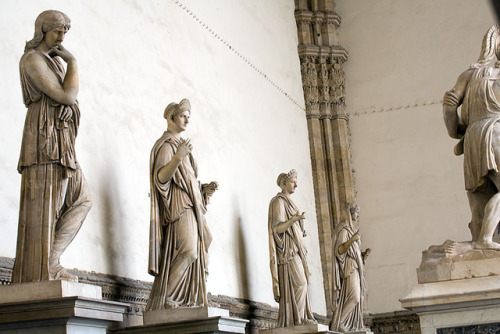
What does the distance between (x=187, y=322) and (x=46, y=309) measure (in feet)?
6.56

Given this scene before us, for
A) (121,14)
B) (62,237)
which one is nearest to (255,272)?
(121,14)

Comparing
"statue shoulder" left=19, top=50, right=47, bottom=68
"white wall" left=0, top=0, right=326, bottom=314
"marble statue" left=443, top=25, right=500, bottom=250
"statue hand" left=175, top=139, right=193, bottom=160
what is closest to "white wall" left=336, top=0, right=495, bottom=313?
"white wall" left=0, top=0, right=326, bottom=314

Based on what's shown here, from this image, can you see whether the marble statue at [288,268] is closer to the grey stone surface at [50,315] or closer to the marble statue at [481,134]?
the marble statue at [481,134]

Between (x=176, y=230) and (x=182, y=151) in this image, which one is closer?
(x=182, y=151)

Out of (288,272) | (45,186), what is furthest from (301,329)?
(45,186)

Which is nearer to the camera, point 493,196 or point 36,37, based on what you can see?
point 36,37

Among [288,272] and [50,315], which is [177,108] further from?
[50,315]

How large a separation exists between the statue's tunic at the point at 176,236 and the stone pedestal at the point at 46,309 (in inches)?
85.3

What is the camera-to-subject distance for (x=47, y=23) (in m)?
5.02

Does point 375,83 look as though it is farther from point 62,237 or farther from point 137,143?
point 62,237

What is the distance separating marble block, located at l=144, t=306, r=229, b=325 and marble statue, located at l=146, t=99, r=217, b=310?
0.14 metres

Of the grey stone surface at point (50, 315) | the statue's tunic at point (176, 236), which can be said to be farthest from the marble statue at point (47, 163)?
the statue's tunic at point (176, 236)

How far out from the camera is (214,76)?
10617 mm

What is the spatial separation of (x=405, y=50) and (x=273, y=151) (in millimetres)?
4129
